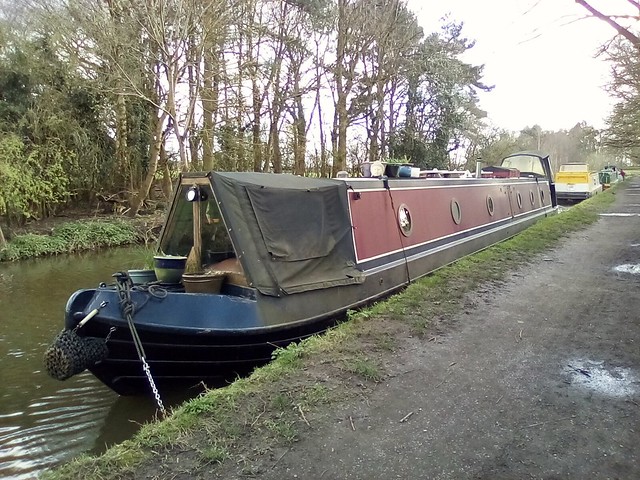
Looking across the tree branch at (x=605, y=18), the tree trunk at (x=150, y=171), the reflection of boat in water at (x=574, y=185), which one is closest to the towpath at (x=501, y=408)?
the tree branch at (x=605, y=18)

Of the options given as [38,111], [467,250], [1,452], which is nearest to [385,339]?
[1,452]

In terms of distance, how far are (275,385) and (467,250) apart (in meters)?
5.82

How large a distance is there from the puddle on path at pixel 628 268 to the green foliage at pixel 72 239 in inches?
462

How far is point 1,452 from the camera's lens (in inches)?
154

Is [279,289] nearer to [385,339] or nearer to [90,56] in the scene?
[385,339]

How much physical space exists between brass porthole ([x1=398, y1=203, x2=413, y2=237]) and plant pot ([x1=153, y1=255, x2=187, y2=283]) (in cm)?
287

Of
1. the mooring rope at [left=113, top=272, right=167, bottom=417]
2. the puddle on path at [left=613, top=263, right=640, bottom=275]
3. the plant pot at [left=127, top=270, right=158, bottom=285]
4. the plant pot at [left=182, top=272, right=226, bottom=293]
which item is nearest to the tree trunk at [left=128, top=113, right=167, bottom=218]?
the plant pot at [left=127, top=270, right=158, bottom=285]

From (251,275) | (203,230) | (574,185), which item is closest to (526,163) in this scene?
(574,185)

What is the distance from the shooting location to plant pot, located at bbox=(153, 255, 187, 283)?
510cm

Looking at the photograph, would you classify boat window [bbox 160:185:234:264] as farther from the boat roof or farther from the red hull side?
the red hull side

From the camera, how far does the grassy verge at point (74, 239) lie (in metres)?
12.2

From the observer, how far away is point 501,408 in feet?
10.3

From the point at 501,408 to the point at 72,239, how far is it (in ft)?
41.7

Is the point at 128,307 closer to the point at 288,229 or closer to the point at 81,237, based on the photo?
the point at 288,229
